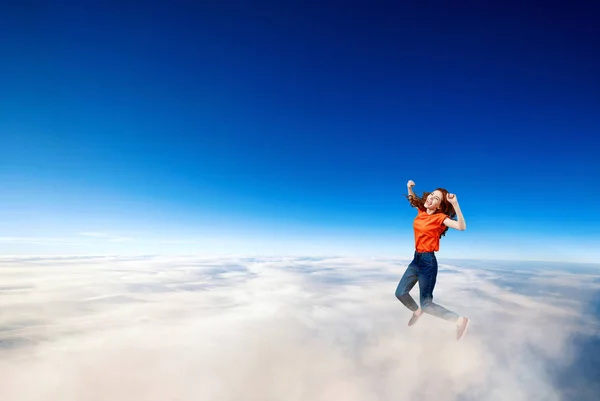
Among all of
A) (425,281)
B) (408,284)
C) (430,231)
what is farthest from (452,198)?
(408,284)

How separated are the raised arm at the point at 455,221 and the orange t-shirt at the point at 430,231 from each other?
11 centimetres

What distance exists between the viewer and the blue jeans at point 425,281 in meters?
5.11

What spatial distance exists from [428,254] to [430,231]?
13.1 inches

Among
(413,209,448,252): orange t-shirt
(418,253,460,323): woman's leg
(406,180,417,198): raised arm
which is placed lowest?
(418,253,460,323): woman's leg

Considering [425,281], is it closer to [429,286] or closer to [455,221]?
[429,286]

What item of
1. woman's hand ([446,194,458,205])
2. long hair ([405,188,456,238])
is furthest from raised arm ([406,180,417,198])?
woman's hand ([446,194,458,205])

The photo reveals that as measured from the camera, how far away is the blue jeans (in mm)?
5113

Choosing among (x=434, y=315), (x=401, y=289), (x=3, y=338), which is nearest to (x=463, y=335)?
(x=434, y=315)

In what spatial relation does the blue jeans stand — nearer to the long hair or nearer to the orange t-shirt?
the orange t-shirt

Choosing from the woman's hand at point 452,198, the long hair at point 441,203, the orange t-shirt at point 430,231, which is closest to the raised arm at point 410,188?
the long hair at point 441,203

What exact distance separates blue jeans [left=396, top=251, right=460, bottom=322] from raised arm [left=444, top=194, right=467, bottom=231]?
1.67 feet

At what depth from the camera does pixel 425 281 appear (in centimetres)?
518

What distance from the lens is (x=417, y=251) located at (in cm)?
530

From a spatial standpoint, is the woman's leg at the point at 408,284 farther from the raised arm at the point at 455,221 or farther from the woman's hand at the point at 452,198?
the woman's hand at the point at 452,198
